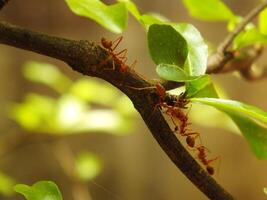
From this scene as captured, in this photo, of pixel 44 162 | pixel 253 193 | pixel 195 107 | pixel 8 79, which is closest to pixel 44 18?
pixel 8 79

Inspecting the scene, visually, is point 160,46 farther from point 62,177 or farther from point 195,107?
point 62,177

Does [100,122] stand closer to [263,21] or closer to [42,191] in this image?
[263,21]

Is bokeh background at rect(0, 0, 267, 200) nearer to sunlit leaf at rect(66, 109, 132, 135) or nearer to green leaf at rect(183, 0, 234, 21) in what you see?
sunlit leaf at rect(66, 109, 132, 135)

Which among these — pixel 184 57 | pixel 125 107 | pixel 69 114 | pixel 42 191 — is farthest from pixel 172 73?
pixel 125 107

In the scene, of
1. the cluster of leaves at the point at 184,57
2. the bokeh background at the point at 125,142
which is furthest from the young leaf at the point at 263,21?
the bokeh background at the point at 125,142

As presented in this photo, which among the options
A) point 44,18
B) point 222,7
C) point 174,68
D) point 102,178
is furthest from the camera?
point 102,178

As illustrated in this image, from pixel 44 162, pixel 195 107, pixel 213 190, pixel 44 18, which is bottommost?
pixel 44 162

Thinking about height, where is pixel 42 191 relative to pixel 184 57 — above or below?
below
